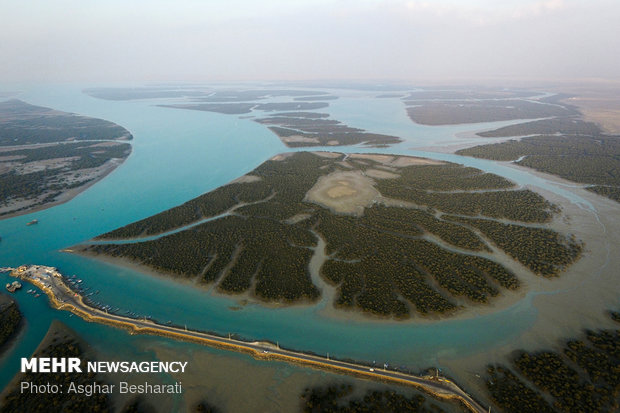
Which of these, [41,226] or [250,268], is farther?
[41,226]

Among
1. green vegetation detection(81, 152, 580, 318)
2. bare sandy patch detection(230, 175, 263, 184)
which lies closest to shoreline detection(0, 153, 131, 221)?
green vegetation detection(81, 152, 580, 318)

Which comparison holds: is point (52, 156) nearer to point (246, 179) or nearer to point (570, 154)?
point (246, 179)

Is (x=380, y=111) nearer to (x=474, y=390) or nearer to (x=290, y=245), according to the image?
(x=290, y=245)

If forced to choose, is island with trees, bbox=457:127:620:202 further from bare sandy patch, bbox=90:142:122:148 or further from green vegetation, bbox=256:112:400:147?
bare sandy patch, bbox=90:142:122:148

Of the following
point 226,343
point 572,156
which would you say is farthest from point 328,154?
point 226,343

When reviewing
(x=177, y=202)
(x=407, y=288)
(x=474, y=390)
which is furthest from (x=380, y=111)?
(x=474, y=390)

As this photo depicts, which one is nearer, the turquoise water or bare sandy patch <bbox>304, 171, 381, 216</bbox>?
the turquoise water

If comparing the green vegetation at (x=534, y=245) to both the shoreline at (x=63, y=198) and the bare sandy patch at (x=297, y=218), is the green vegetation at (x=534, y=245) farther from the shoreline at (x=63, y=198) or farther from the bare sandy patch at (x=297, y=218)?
the shoreline at (x=63, y=198)
